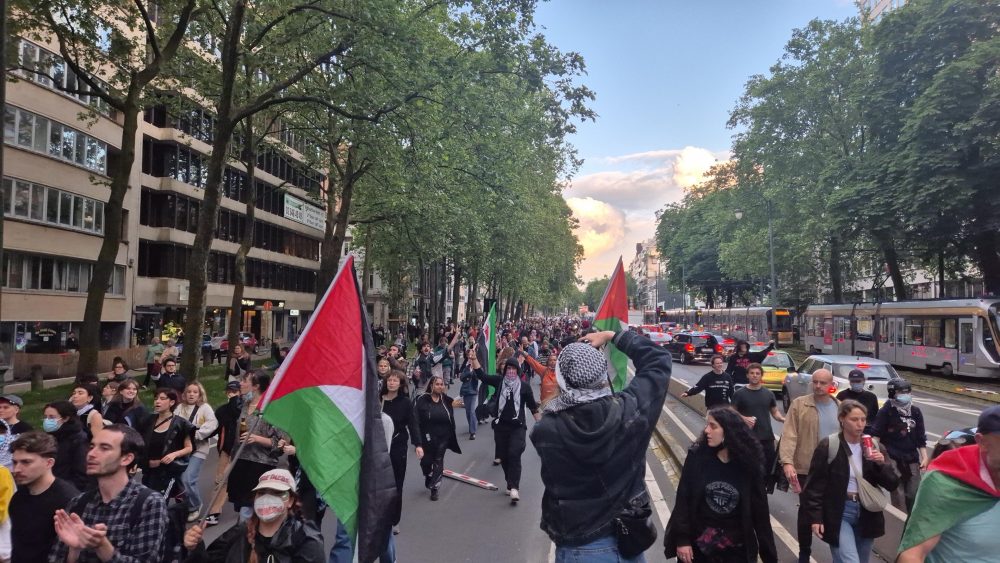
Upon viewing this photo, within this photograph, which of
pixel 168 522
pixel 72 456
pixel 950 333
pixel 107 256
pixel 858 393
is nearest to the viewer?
pixel 168 522

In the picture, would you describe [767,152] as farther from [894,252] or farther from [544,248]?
[544,248]

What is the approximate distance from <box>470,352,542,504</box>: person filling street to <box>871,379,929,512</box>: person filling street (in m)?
3.72

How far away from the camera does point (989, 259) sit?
29.0 meters

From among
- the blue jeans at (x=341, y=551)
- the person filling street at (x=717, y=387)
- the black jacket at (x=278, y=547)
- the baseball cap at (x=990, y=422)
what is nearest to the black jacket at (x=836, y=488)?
the baseball cap at (x=990, y=422)

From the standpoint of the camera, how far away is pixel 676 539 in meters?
3.84

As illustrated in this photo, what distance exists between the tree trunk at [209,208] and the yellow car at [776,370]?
14.5 m

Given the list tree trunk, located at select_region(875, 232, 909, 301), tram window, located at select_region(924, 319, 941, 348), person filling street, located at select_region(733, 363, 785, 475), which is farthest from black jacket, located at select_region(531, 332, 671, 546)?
tree trunk, located at select_region(875, 232, 909, 301)

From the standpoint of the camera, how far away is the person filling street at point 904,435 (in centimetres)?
636

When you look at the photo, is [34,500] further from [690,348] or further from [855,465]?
[690,348]

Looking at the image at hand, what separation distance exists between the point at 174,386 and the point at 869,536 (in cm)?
757

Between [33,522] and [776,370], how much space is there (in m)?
18.9

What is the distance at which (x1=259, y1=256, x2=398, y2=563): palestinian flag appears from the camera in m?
3.56

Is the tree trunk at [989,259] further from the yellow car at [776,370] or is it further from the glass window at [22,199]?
the glass window at [22,199]

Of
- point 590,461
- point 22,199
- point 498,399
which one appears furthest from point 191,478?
point 22,199
